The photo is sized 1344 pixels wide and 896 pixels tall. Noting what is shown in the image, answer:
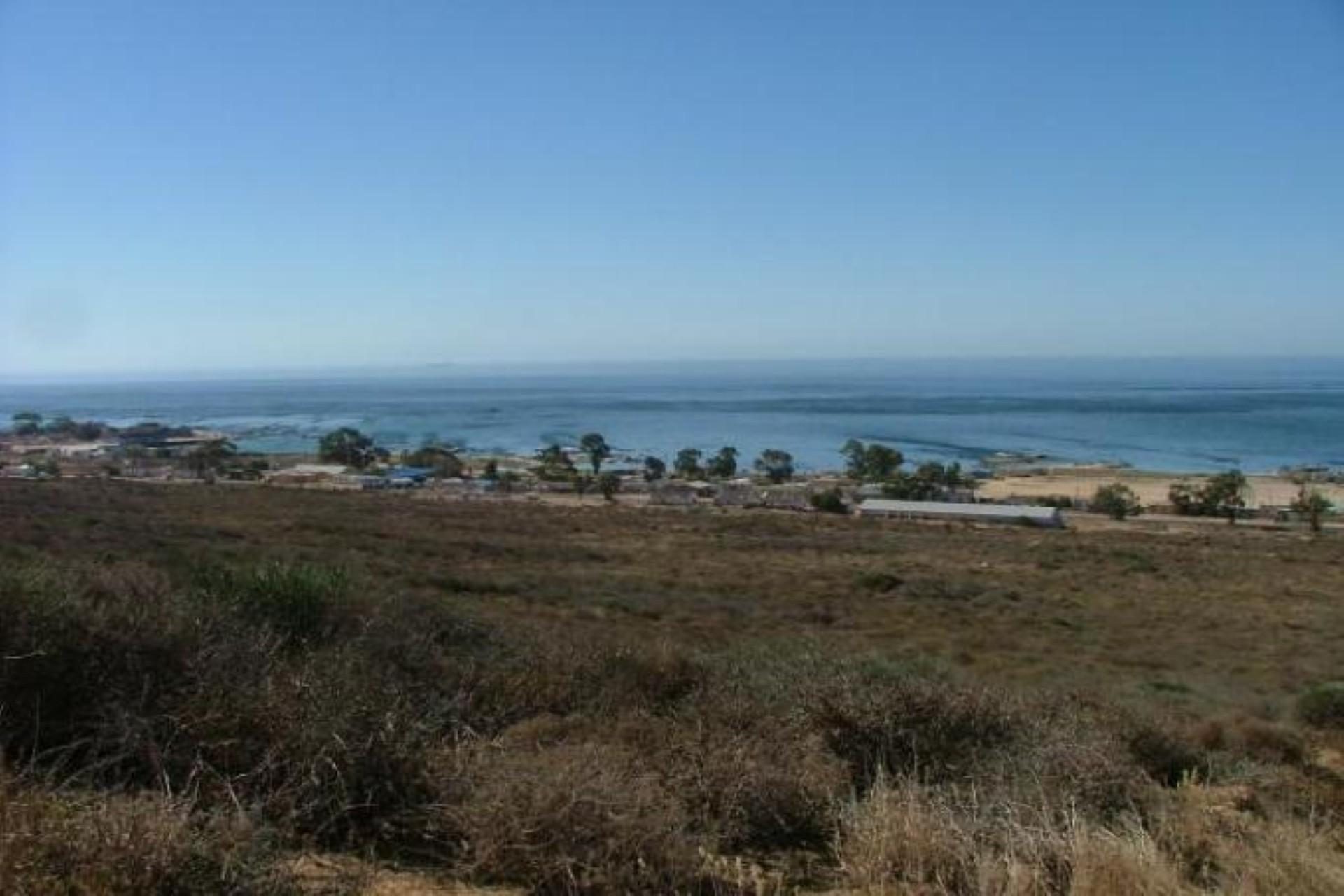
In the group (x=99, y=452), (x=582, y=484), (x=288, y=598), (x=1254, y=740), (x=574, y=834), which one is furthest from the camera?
(x=99, y=452)

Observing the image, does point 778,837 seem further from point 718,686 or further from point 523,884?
point 718,686

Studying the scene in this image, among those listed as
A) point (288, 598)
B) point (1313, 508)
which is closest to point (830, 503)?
point (1313, 508)

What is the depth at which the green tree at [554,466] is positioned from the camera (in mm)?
95750

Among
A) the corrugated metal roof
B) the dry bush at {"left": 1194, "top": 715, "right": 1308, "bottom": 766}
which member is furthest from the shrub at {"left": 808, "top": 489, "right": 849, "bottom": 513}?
the dry bush at {"left": 1194, "top": 715, "right": 1308, "bottom": 766}

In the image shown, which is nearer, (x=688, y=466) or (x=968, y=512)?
(x=968, y=512)

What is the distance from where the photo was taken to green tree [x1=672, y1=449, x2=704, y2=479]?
344 feet

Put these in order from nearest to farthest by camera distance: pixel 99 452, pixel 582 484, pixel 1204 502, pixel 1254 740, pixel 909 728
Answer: pixel 909 728 → pixel 1254 740 → pixel 1204 502 → pixel 582 484 → pixel 99 452

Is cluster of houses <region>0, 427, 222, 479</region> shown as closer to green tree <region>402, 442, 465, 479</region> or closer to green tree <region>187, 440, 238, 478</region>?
green tree <region>187, 440, 238, 478</region>

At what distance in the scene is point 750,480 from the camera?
100938 mm

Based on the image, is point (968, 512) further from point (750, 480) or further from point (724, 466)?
point (724, 466)

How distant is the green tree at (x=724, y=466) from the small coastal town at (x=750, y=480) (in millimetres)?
183

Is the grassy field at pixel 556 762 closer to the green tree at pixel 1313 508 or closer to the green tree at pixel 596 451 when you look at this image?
the green tree at pixel 1313 508

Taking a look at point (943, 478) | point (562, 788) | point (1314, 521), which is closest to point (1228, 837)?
point (562, 788)

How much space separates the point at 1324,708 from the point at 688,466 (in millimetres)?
94744
